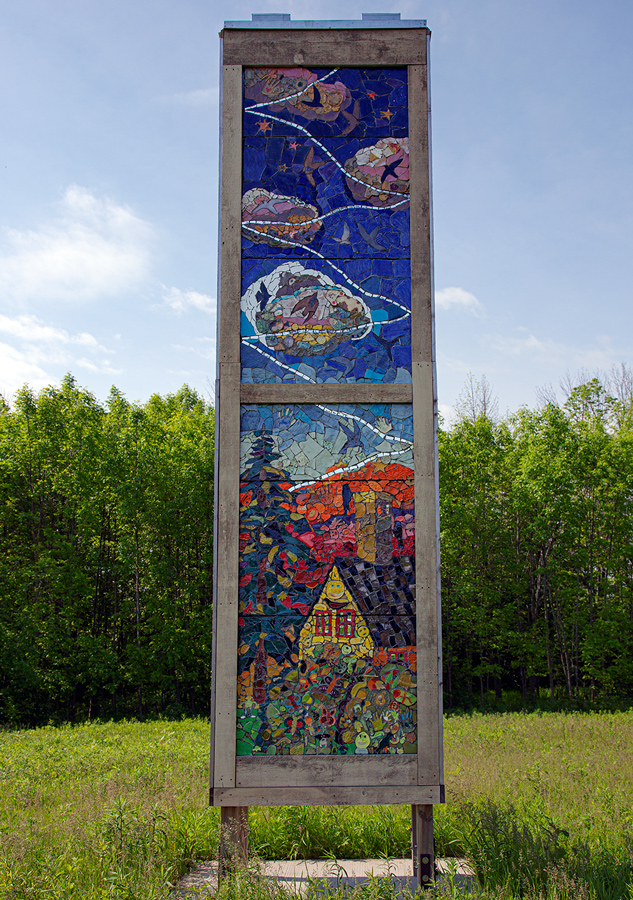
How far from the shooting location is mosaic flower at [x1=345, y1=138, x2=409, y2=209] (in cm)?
482

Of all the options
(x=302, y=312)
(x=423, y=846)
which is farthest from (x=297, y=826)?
(x=302, y=312)

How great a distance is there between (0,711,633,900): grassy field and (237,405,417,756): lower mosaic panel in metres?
0.97

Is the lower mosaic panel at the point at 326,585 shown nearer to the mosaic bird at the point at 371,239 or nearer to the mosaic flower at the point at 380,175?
the mosaic bird at the point at 371,239

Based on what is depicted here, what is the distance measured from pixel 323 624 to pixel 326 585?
0.91ft

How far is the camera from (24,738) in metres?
11.5

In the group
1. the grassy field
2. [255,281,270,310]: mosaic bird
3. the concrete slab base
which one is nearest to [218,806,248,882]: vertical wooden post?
the concrete slab base

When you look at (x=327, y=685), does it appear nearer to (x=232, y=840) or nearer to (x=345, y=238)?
(x=232, y=840)

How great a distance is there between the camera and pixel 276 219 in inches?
188

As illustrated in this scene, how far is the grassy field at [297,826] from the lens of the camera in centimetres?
393

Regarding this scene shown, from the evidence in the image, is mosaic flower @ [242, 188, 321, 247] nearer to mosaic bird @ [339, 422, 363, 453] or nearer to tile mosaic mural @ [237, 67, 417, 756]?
tile mosaic mural @ [237, 67, 417, 756]

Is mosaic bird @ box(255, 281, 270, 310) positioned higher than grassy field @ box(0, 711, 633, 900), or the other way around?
mosaic bird @ box(255, 281, 270, 310)

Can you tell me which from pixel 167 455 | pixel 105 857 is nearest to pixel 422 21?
pixel 105 857

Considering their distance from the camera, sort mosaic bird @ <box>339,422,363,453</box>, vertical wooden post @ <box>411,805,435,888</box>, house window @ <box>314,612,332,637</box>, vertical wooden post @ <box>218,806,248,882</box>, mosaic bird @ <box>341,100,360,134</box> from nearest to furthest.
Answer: vertical wooden post @ <box>218,806,248,882</box>, vertical wooden post @ <box>411,805,435,888</box>, house window @ <box>314,612,332,637</box>, mosaic bird @ <box>339,422,363,453</box>, mosaic bird @ <box>341,100,360,134</box>

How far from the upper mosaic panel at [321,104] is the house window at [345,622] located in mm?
3691
